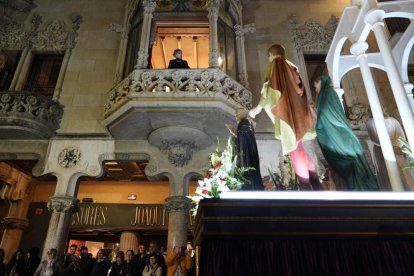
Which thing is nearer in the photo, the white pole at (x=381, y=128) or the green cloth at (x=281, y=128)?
the green cloth at (x=281, y=128)

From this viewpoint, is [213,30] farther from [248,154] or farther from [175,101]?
[248,154]

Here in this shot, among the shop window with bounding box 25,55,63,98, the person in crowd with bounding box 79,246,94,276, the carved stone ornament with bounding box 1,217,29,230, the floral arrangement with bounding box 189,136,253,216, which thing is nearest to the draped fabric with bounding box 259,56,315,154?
the floral arrangement with bounding box 189,136,253,216

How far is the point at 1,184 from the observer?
10688 mm

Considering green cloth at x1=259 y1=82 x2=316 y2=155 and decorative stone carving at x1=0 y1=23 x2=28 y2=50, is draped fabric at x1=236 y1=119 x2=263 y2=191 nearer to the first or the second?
green cloth at x1=259 y1=82 x2=316 y2=155

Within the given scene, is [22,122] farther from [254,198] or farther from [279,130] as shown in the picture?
[254,198]

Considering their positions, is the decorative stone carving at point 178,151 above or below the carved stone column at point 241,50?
below

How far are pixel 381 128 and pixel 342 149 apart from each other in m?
1.22

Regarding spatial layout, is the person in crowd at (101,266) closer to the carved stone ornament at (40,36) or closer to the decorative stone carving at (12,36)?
the carved stone ornament at (40,36)

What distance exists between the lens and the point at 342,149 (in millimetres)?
3389

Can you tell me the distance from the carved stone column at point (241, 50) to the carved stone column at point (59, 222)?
18.8 feet

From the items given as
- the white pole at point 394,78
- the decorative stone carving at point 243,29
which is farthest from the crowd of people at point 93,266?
the decorative stone carving at point 243,29

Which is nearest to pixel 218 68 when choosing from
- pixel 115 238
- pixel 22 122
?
pixel 22 122

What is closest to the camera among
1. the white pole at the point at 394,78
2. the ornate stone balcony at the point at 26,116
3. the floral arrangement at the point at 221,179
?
the floral arrangement at the point at 221,179

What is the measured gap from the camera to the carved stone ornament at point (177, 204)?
790 cm
